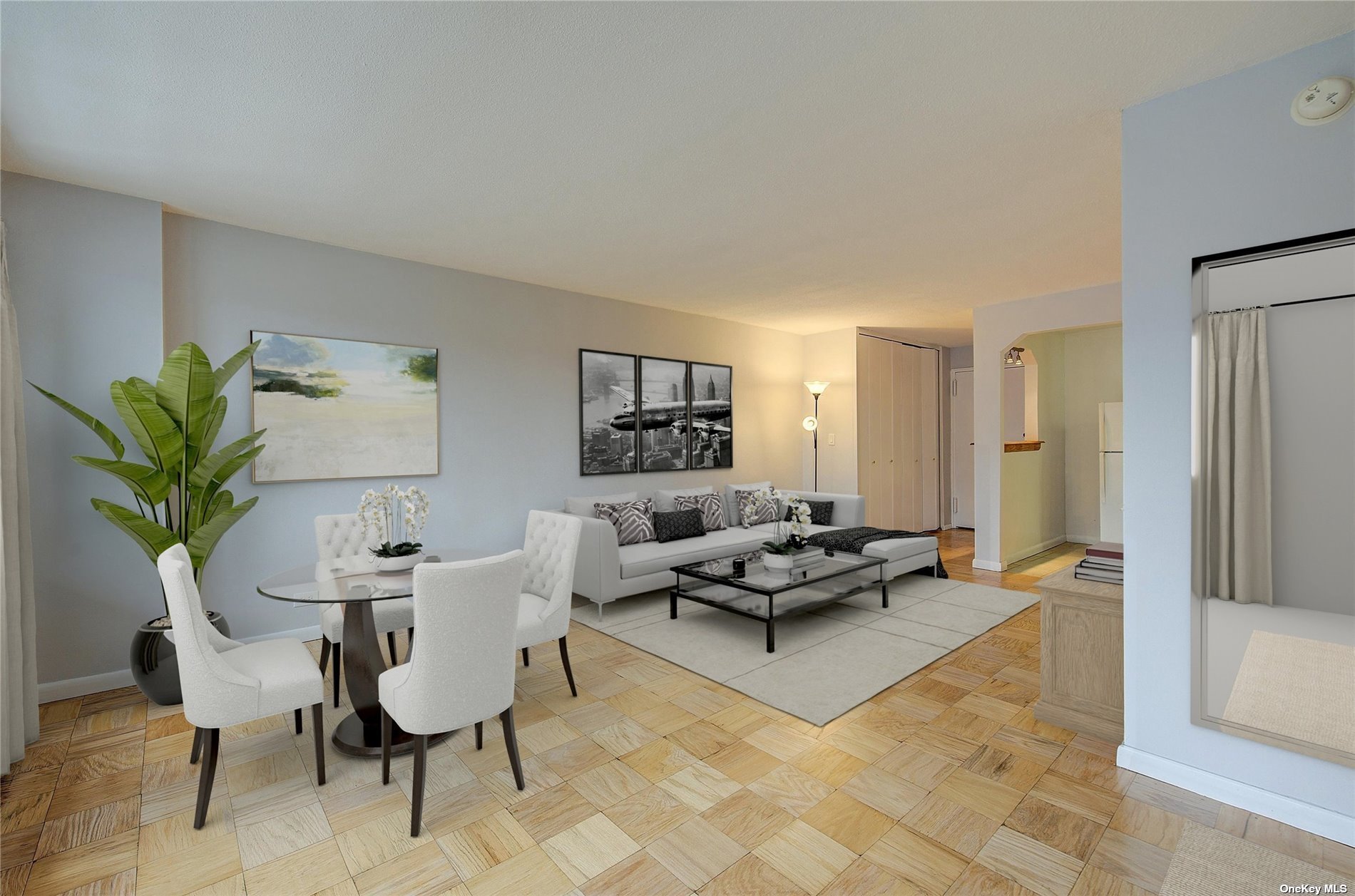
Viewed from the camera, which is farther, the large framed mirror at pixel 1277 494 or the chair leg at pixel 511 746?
the chair leg at pixel 511 746

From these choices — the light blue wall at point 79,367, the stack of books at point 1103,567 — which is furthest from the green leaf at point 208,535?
the stack of books at point 1103,567

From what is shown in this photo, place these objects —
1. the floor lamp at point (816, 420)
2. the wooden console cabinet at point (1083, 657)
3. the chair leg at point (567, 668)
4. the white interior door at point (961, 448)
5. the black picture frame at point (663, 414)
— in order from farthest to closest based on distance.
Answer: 1. the white interior door at point (961, 448)
2. the floor lamp at point (816, 420)
3. the black picture frame at point (663, 414)
4. the chair leg at point (567, 668)
5. the wooden console cabinet at point (1083, 657)

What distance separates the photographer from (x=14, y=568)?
8.31ft

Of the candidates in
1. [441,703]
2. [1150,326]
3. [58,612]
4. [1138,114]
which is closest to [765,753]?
[441,703]

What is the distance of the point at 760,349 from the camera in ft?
22.8

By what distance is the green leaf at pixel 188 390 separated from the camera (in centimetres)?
303

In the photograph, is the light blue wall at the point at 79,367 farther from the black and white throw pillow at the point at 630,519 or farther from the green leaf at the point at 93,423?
the black and white throw pillow at the point at 630,519

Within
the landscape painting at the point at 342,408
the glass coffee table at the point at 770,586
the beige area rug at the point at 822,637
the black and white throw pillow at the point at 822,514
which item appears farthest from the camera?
the black and white throw pillow at the point at 822,514

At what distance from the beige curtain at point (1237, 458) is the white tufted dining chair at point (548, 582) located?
2.65 metres

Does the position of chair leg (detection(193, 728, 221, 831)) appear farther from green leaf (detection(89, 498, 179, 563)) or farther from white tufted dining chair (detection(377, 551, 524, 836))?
green leaf (detection(89, 498, 179, 563))

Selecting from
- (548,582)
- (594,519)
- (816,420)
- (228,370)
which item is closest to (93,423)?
(228,370)

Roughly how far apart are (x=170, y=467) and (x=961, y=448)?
353 inches

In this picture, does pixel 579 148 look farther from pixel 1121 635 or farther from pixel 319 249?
pixel 1121 635

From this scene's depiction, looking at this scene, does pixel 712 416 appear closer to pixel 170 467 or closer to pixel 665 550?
pixel 665 550
